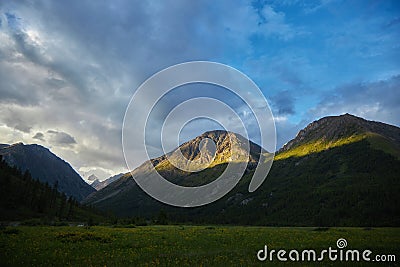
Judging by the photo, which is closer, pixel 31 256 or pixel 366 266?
pixel 366 266

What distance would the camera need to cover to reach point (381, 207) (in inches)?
7628

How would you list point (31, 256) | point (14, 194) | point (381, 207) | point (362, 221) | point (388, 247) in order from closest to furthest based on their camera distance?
point (31, 256) < point (388, 247) < point (14, 194) < point (362, 221) < point (381, 207)

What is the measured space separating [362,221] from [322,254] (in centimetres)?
18761

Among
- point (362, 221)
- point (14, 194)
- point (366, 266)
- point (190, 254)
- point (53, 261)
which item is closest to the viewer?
point (366, 266)

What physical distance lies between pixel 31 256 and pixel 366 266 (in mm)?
22890

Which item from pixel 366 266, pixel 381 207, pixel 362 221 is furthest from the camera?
pixel 381 207

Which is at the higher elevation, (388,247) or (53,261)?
(388,247)

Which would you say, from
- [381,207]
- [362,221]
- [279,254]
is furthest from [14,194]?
[381,207]

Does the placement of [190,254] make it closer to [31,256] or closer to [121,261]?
[121,261]

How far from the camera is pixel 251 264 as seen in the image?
58.7 feet

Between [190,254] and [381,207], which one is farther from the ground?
[381,207]

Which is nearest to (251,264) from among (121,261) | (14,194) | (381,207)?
(121,261)

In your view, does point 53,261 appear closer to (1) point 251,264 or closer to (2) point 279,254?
(1) point 251,264

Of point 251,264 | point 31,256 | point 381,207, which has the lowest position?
A: point 31,256
